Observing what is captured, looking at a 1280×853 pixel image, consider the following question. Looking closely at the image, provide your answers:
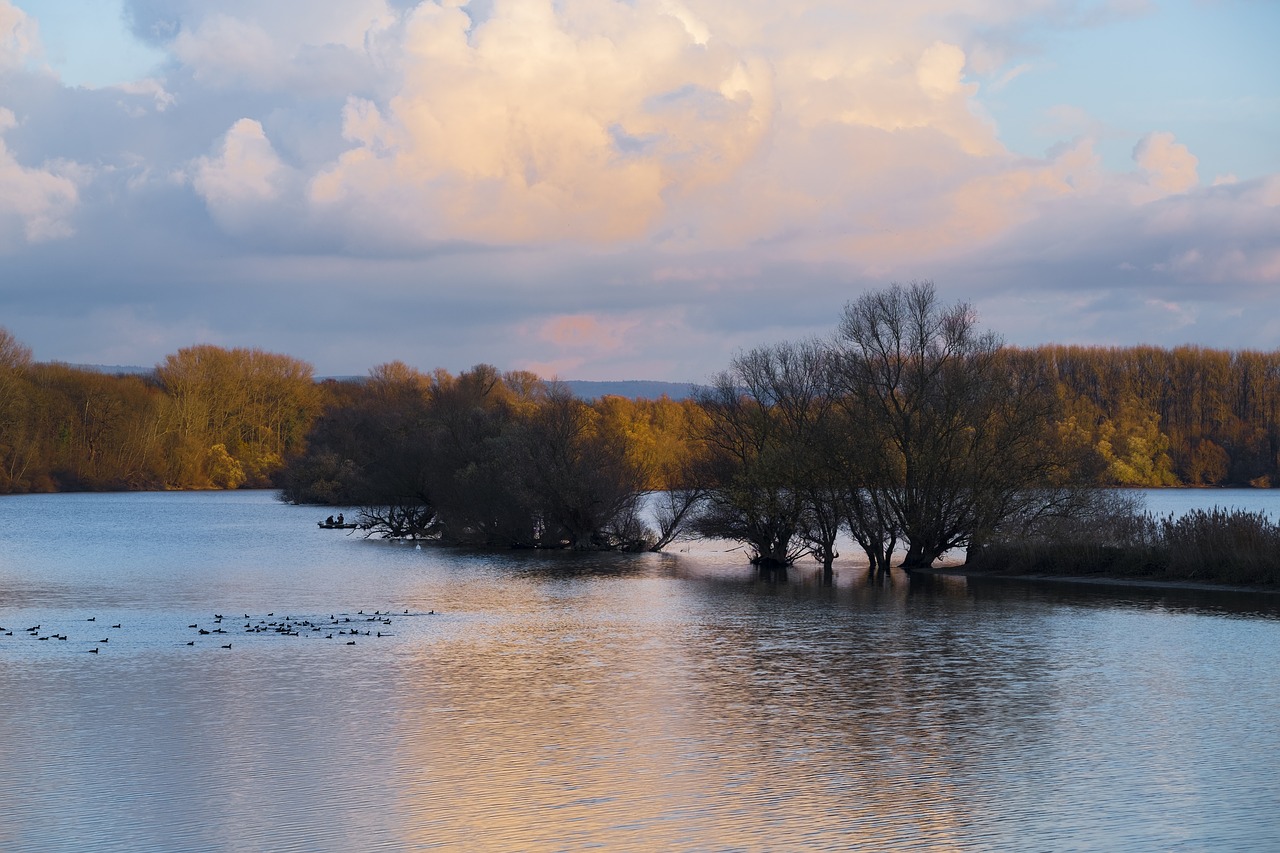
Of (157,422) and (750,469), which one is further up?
(157,422)

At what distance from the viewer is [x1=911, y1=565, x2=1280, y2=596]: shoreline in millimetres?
31570

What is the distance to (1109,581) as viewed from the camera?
113ft

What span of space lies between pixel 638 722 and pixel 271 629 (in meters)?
11.3

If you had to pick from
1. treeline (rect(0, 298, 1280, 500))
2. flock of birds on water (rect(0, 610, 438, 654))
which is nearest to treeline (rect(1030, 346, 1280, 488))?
treeline (rect(0, 298, 1280, 500))

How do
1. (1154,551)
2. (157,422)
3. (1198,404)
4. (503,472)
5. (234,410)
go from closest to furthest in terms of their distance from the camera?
(1154,551), (503,472), (1198,404), (157,422), (234,410)

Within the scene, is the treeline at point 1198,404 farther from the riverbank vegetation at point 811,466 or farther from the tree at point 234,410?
the tree at point 234,410

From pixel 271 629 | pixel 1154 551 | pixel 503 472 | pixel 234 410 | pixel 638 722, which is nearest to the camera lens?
pixel 638 722

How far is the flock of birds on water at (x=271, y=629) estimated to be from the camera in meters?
22.7

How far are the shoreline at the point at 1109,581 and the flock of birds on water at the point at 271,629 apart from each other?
61.3 ft

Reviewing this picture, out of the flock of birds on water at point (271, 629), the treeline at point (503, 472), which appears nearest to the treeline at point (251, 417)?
the treeline at point (503, 472)

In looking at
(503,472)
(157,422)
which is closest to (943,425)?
(503,472)

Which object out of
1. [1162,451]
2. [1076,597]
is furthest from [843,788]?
[1162,451]

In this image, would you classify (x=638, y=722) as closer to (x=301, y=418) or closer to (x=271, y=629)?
(x=271, y=629)

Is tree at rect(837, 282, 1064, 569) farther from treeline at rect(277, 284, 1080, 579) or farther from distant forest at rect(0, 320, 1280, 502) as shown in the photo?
distant forest at rect(0, 320, 1280, 502)
